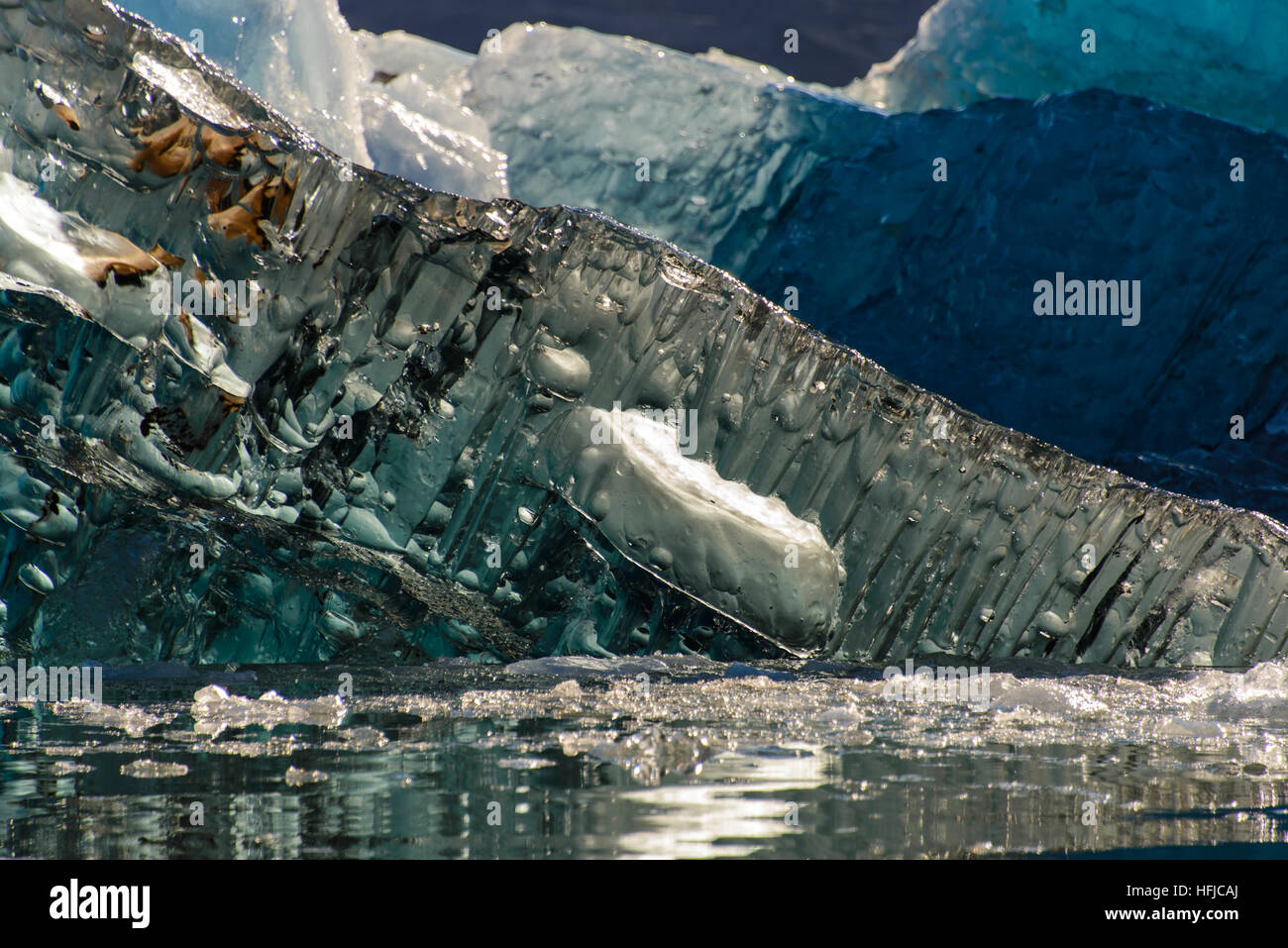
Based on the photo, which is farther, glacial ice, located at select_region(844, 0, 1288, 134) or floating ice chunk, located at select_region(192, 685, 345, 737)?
glacial ice, located at select_region(844, 0, 1288, 134)

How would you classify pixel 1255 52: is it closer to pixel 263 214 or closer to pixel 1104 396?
pixel 1104 396

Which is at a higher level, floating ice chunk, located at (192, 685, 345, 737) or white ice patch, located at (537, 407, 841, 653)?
white ice patch, located at (537, 407, 841, 653)

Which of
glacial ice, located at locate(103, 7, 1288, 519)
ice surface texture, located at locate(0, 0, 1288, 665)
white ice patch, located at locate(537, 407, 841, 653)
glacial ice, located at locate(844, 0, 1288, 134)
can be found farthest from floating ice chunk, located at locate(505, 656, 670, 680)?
glacial ice, located at locate(844, 0, 1288, 134)

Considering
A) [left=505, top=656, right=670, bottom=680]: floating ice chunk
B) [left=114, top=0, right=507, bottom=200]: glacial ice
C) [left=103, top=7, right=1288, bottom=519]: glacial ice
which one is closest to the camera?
[left=505, top=656, right=670, bottom=680]: floating ice chunk

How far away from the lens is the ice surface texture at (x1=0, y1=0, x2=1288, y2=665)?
2.46 meters

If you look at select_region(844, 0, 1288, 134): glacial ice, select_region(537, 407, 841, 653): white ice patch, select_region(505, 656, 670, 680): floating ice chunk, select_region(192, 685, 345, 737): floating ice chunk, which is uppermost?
select_region(844, 0, 1288, 134): glacial ice

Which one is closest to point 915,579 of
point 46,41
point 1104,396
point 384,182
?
point 384,182

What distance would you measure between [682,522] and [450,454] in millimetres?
586

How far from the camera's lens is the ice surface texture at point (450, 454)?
246 centimetres

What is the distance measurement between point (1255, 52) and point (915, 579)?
5.71 metres

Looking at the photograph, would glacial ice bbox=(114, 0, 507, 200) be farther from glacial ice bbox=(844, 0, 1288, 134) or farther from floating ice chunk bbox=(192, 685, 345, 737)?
floating ice chunk bbox=(192, 685, 345, 737)

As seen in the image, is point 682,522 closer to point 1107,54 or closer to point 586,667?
point 586,667

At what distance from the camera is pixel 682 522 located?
263 cm

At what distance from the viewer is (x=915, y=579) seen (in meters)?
3.02
